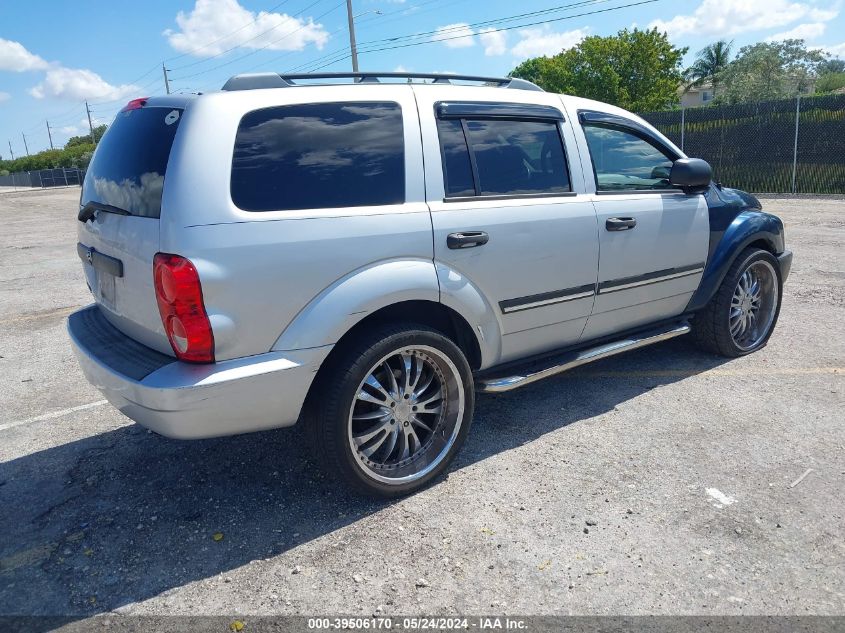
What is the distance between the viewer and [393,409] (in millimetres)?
3205

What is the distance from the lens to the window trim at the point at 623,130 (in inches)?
157

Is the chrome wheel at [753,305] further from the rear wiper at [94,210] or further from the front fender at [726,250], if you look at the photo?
the rear wiper at [94,210]

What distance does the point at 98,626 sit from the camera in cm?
242

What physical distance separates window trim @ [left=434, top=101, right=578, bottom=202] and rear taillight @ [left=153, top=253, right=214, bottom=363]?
4.33ft

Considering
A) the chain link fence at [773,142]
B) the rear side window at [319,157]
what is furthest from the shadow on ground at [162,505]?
the chain link fence at [773,142]

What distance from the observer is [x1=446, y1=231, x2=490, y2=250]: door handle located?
10.5 ft

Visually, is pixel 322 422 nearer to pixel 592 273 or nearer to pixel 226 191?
pixel 226 191

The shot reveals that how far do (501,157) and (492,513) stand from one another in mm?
1875

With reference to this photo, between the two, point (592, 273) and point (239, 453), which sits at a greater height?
point (592, 273)

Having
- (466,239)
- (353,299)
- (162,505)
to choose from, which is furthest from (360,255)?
(162,505)

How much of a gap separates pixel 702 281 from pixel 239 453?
3.31 metres

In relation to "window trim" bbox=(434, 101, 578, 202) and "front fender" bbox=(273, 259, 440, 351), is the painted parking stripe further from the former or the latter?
"window trim" bbox=(434, 101, 578, 202)

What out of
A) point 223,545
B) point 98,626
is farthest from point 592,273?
point 98,626

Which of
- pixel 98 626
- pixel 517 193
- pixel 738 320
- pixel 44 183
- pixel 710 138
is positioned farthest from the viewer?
pixel 44 183
